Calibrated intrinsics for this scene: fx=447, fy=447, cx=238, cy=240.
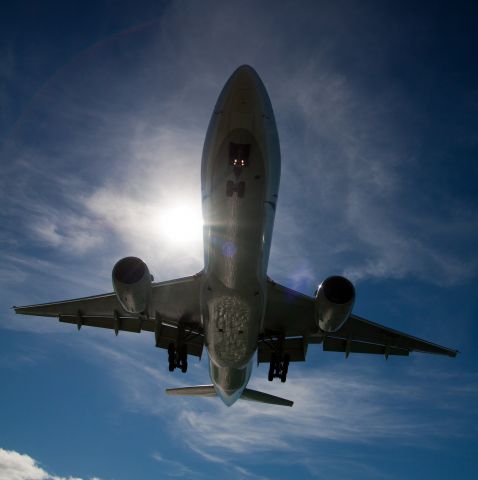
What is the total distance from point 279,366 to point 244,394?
3.31 meters

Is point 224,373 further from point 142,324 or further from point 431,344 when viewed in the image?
point 431,344

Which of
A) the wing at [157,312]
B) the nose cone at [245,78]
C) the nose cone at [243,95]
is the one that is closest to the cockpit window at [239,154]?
the nose cone at [243,95]

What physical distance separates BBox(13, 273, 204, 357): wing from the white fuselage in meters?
2.48

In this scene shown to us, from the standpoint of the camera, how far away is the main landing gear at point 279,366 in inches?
621

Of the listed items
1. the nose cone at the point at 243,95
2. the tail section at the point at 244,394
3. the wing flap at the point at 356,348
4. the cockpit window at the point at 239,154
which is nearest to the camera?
the nose cone at the point at 243,95

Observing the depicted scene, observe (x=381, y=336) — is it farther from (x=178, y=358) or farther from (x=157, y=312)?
(x=157, y=312)

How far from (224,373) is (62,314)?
22.0ft

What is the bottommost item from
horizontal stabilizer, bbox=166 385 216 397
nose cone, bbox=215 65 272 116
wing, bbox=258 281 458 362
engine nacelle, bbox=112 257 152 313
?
horizontal stabilizer, bbox=166 385 216 397

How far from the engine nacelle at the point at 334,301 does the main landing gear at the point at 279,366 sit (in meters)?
3.79

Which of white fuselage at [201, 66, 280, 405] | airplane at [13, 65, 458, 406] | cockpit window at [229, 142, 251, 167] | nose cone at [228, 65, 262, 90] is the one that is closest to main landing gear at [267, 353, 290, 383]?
airplane at [13, 65, 458, 406]

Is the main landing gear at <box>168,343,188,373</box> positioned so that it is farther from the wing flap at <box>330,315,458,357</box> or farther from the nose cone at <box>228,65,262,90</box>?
the nose cone at <box>228,65,262,90</box>

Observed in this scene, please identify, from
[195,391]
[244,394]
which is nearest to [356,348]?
[244,394]

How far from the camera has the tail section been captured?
18.0 m

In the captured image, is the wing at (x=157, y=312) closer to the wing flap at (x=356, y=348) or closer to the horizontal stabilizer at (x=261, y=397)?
the horizontal stabilizer at (x=261, y=397)
